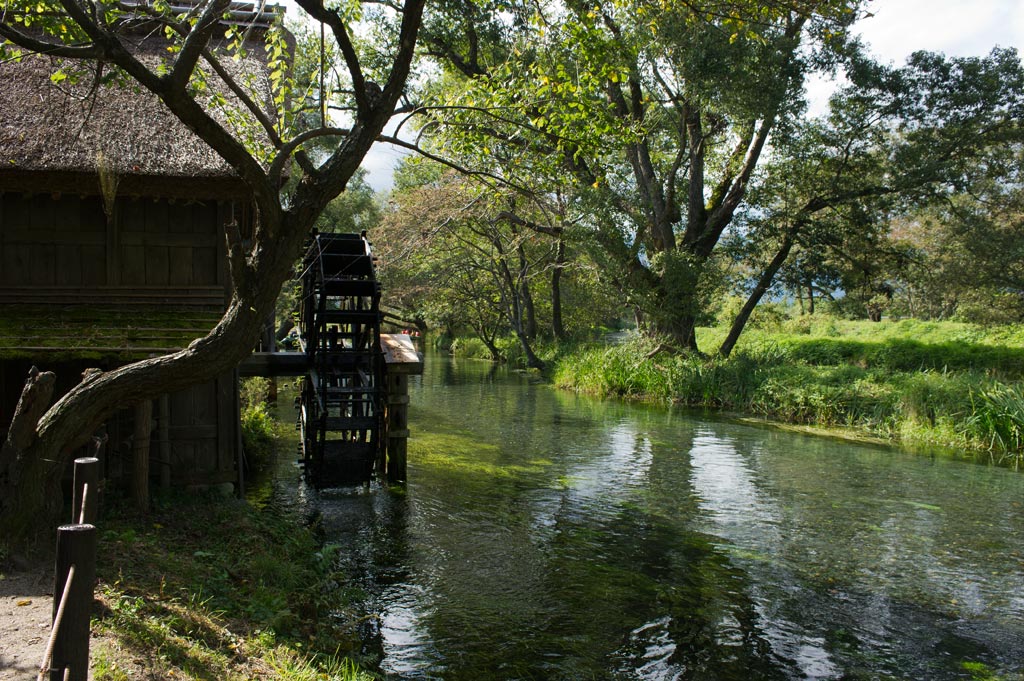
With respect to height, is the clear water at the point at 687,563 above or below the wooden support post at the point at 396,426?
below

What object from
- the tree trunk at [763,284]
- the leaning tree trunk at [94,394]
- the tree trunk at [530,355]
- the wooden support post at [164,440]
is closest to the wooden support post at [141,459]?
the wooden support post at [164,440]

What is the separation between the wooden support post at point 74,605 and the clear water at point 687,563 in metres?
2.97

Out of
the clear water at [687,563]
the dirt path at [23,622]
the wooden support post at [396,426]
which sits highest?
the wooden support post at [396,426]

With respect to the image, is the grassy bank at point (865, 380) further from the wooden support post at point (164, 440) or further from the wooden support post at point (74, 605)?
the wooden support post at point (74, 605)

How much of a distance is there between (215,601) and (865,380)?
15132 mm

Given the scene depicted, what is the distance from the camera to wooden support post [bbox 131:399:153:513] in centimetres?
737

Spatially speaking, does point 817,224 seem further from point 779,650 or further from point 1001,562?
point 779,650

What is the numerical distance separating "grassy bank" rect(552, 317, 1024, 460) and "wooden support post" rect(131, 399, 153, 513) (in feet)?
43.7

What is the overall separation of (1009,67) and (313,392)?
691 inches

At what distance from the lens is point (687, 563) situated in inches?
308

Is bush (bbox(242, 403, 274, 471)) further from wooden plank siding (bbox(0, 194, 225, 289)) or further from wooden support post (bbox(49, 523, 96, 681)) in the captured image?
wooden support post (bbox(49, 523, 96, 681))

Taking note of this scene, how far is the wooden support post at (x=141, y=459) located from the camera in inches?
290

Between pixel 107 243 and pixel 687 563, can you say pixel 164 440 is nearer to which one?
pixel 107 243

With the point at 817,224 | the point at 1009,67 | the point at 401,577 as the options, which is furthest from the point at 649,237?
the point at 401,577
